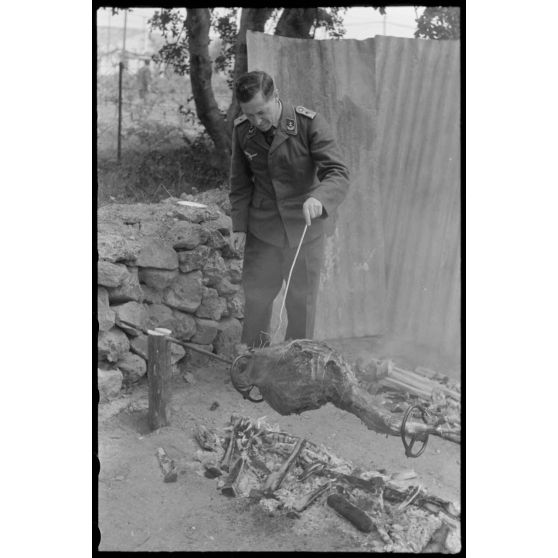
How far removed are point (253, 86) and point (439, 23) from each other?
966 mm

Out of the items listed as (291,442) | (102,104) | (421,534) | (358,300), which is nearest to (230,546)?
(291,442)

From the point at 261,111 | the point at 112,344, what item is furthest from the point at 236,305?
the point at 261,111

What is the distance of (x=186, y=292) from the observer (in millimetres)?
4277

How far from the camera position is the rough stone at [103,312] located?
3.99 m

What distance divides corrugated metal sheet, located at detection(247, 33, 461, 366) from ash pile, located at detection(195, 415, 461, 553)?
64 cm

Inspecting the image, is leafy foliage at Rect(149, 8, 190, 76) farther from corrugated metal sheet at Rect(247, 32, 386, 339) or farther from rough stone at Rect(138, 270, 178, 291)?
rough stone at Rect(138, 270, 178, 291)

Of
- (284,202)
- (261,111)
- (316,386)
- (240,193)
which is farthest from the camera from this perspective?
(240,193)

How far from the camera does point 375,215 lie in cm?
407

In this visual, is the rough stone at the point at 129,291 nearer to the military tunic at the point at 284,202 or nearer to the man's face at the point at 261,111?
the military tunic at the point at 284,202

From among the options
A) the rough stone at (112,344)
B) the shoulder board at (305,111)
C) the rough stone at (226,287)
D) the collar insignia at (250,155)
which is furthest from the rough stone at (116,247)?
the shoulder board at (305,111)

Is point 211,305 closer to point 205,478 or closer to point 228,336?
point 228,336

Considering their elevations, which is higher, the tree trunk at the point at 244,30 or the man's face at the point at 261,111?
the tree trunk at the point at 244,30

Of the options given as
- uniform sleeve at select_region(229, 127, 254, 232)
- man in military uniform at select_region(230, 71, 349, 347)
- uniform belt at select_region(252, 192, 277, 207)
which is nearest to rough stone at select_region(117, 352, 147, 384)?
man in military uniform at select_region(230, 71, 349, 347)

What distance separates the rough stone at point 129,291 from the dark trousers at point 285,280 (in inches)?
22.8
